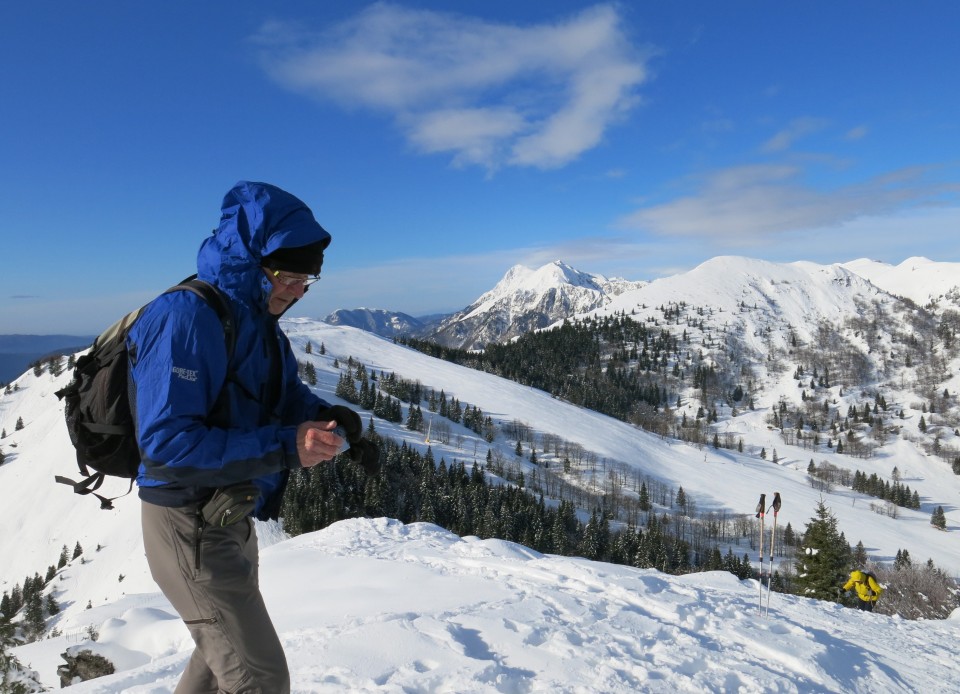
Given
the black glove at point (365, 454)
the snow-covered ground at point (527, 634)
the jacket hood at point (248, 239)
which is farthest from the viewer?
the snow-covered ground at point (527, 634)

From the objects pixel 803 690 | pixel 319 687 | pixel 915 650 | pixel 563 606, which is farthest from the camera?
pixel 915 650

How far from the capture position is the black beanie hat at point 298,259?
10.2 feet

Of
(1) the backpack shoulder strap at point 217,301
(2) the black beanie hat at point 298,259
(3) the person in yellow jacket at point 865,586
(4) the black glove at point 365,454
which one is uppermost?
(2) the black beanie hat at point 298,259

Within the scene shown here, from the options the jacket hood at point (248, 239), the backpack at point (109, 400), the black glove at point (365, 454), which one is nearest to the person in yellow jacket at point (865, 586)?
the black glove at point (365, 454)

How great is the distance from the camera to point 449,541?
47.1 feet

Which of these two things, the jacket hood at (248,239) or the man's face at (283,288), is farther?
the man's face at (283,288)

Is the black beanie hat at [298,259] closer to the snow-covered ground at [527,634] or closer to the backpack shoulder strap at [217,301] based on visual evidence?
the backpack shoulder strap at [217,301]

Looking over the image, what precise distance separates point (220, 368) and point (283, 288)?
26.5 inches

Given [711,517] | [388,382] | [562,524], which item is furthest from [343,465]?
[711,517]

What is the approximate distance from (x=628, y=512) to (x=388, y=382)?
240 feet

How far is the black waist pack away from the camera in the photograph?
287 cm

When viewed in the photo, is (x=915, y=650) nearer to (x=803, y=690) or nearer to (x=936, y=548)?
(x=803, y=690)

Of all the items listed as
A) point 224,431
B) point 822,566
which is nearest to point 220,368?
point 224,431

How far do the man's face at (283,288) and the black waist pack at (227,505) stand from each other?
1063mm
